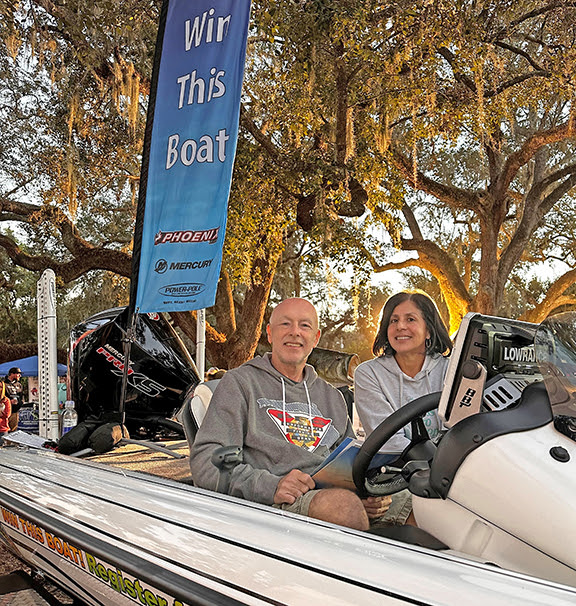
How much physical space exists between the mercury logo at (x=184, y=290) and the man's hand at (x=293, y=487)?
3093 mm

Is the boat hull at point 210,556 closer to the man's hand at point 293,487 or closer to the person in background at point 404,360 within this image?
the man's hand at point 293,487

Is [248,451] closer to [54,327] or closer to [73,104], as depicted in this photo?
[54,327]

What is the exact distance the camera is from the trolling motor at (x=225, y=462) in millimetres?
2262

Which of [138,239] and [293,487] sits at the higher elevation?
[138,239]

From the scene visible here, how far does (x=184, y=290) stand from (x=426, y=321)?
8.87 feet

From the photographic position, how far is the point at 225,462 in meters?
2.29

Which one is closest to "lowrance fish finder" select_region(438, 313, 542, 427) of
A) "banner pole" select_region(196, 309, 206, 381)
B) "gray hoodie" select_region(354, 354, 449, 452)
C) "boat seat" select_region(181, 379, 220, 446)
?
"gray hoodie" select_region(354, 354, 449, 452)

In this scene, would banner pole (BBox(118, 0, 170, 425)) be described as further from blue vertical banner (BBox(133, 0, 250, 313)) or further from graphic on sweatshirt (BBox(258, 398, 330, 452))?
graphic on sweatshirt (BBox(258, 398, 330, 452))

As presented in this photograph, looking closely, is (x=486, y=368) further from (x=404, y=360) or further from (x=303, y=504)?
(x=404, y=360)

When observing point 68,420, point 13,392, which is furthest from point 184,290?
point 13,392

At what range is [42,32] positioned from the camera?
28.9ft

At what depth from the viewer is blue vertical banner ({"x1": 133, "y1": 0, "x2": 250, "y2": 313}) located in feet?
16.8

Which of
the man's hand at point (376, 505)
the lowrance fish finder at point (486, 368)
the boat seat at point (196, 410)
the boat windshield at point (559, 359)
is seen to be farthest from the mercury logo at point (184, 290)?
the boat windshield at point (559, 359)

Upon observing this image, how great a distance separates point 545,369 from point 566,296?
15607 millimetres
